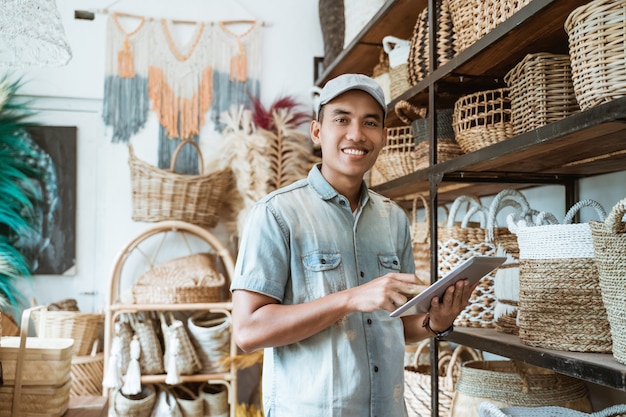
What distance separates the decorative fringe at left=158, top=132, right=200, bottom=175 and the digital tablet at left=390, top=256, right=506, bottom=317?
277 cm

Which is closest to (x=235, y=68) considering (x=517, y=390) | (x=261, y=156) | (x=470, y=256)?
(x=261, y=156)

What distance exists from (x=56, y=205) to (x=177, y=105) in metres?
0.95

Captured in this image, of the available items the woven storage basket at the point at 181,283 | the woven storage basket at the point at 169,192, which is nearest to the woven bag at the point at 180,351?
the woven storage basket at the point at 181,283

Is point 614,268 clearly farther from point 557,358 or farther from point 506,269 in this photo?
point 506,269

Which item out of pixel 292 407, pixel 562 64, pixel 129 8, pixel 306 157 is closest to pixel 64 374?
pixel 292 407

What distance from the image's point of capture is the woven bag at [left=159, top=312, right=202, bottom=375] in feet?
11.2

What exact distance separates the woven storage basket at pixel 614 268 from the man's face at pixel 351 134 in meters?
0.54

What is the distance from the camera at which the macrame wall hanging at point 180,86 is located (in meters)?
4.00

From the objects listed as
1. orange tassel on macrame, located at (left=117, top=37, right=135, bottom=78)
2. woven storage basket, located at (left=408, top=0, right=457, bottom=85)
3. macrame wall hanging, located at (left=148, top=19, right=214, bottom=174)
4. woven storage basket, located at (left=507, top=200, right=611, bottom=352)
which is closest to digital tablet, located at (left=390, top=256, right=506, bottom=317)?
woven storage basket, located at (left=507, top=200, right=611, bottom=352)

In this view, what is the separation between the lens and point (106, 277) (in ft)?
12.9

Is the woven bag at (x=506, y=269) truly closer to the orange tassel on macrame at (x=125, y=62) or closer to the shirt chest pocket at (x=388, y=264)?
the shirt chest pocket at (x=388, y=264)

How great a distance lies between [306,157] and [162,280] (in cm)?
107

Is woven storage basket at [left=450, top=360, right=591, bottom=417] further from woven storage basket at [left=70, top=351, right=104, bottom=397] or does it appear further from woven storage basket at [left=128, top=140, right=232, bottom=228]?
woven storage basket at [left=70, top=351, right=104, bottom=397]

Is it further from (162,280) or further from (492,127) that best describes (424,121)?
(162,280)
